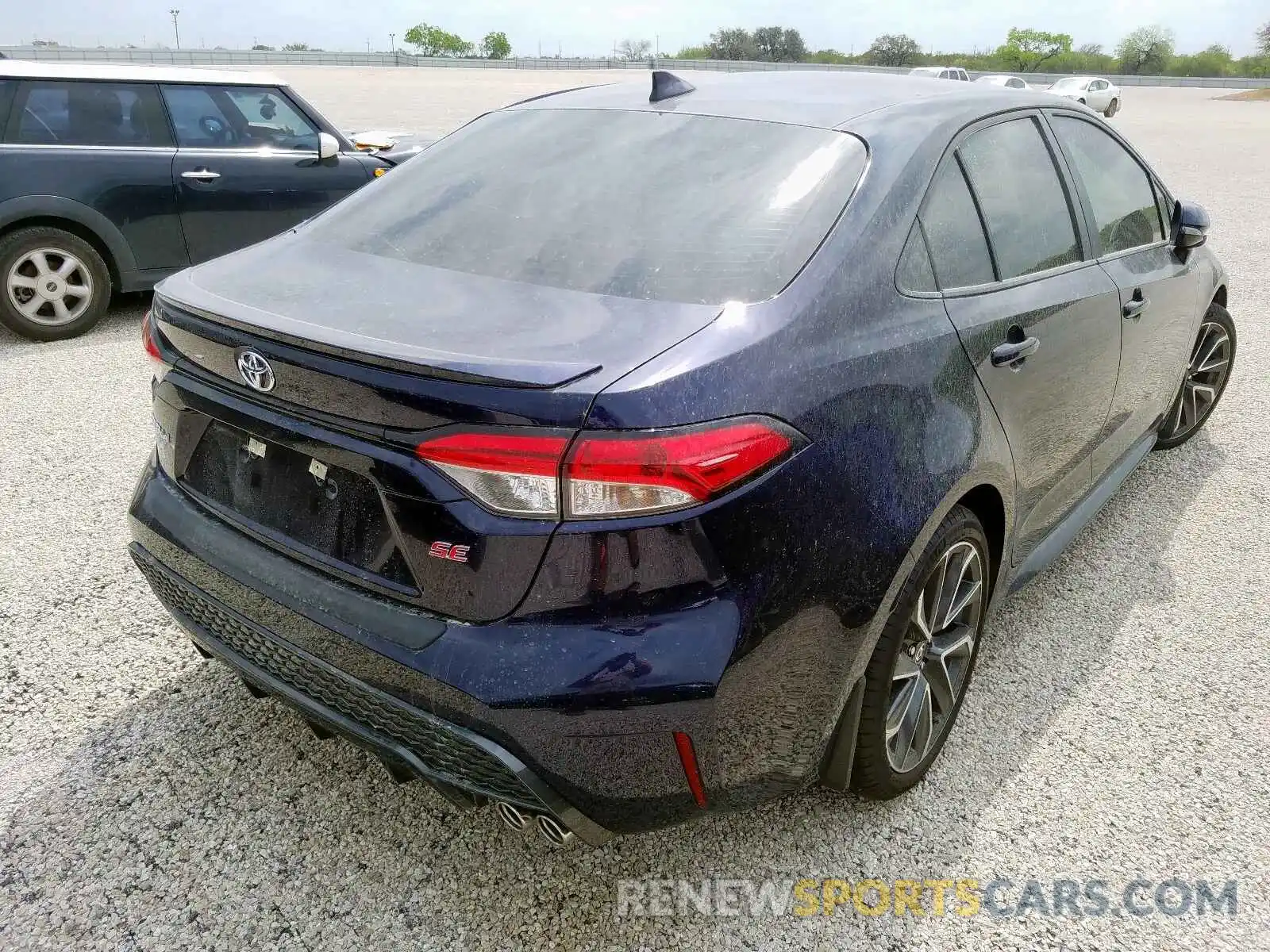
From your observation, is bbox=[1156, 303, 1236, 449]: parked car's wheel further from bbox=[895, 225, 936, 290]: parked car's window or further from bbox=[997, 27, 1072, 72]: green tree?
bbox=[997, 27, 1072, 72]: green tree

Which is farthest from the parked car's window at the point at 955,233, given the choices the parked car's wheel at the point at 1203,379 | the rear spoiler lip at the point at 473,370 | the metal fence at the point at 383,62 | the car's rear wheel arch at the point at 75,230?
Result: the metal fence at the point at 383,62

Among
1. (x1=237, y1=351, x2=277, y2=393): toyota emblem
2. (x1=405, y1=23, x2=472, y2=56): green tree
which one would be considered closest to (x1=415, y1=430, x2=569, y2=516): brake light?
(x1=237, y1=351, x2=277, y2=393): toyota emblem

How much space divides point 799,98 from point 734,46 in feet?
408

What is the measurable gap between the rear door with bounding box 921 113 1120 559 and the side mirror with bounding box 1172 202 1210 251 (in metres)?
0.89

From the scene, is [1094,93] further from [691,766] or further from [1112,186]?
[691,766]

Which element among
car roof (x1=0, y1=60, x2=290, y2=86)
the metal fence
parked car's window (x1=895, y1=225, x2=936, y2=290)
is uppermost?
the metal fence

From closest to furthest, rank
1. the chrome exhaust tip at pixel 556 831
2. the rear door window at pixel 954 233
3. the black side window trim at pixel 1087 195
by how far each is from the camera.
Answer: the chrome exhaust tip at pixel 556 831 → the rear door window at pixel 954 233 → the black side window trim at pixel 1087 195

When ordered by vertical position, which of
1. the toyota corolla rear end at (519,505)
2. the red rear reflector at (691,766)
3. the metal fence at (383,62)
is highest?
the metal fence at (383,62)

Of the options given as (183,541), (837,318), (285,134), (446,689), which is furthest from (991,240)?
(285,134)

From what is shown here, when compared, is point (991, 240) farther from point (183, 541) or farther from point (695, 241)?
point (183, 541)

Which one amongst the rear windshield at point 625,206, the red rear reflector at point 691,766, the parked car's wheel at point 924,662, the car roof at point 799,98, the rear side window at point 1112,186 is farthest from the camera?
the rear side window at point 1112,186

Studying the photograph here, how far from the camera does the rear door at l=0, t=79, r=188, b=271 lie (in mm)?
5949

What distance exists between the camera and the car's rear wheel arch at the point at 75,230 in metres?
5.98

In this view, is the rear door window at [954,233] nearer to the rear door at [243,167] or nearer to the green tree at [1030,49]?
the rear door at [243,167]
